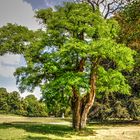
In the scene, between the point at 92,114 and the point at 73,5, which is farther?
the point at 92,114

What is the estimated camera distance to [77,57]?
31562 millimetres

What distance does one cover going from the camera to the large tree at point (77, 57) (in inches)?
1181

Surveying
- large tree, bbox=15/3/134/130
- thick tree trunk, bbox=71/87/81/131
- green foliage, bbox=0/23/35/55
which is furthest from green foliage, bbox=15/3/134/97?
green foliage, bbox=0/23/35/55

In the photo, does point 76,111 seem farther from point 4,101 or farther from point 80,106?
→ point 4,101

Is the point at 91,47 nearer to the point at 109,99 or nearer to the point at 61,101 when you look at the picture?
the point at 61,101

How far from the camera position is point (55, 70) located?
30.8m

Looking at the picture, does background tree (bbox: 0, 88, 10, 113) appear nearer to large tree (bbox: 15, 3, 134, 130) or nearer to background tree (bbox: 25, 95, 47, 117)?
background tree (bbox: 25, 95, 47, 117)

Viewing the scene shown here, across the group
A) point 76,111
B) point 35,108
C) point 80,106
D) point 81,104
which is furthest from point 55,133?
point 35,108

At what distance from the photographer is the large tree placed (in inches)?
1181

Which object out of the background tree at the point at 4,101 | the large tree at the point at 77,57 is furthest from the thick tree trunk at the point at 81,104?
the background tree at the point at 4,101

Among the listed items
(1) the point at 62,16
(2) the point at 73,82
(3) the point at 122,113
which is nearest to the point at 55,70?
(2) the point at 73,82

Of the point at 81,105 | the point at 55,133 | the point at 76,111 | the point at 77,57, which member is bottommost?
the point at 55,133

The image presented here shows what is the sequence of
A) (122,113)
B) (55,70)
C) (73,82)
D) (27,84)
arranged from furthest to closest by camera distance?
(122,113) < (27,84) < (55,70) < (73,82)

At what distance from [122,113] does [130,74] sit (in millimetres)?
5361
